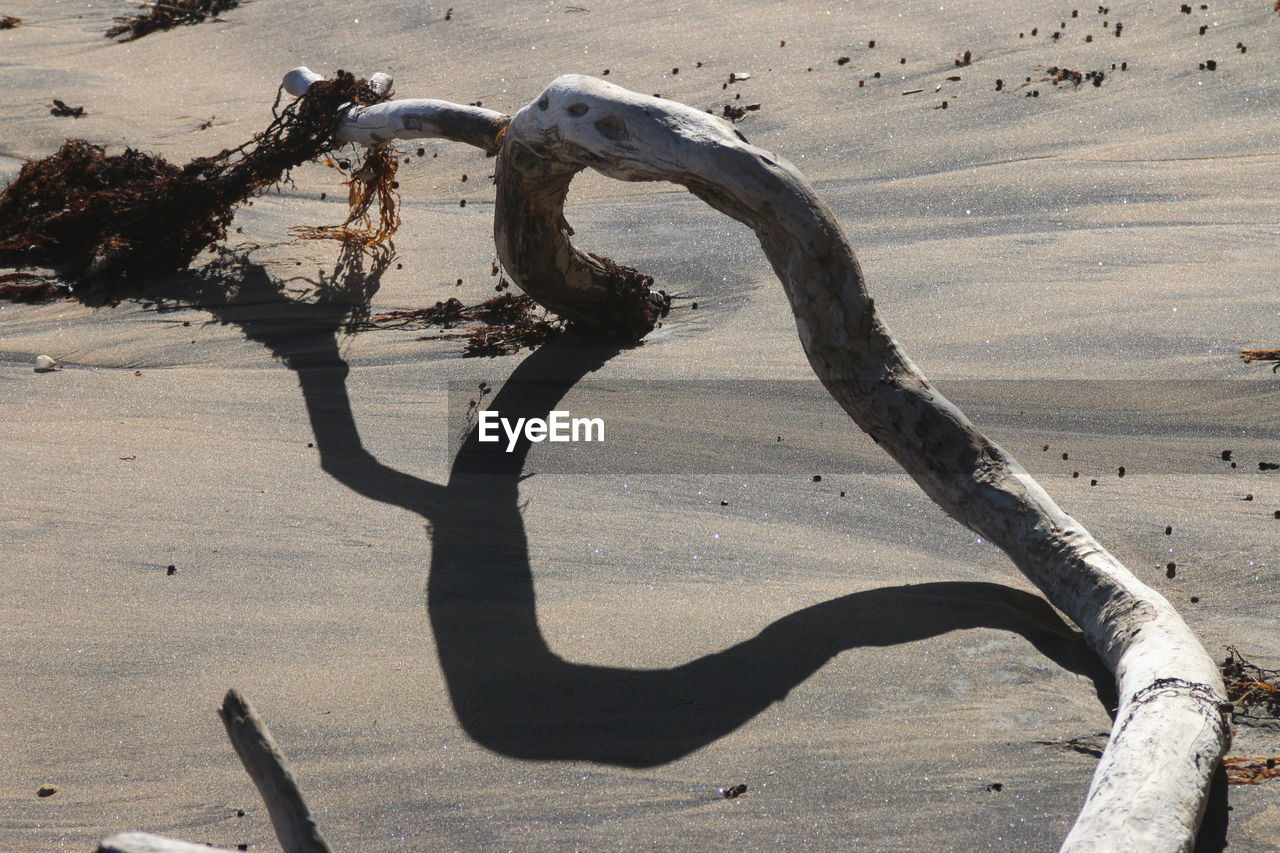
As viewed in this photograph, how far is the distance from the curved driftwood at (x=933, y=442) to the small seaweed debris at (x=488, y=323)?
113 centimetres

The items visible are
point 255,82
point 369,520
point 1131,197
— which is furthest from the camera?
point 255,82

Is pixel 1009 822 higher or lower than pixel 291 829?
lower

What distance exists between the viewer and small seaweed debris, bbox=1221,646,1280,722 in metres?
2.96

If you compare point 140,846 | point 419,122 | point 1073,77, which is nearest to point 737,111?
point 1073,77

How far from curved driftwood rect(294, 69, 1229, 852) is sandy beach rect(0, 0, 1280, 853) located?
0.18 m

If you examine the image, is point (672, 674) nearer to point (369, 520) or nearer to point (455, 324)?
point (369, 520)

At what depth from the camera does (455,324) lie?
569 centimetres

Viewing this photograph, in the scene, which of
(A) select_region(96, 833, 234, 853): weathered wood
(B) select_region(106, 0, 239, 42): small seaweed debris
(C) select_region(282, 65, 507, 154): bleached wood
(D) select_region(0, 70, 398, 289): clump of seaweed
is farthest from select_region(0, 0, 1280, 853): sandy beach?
(B) select_region(106, 0, 239, 42): small seaweed debris

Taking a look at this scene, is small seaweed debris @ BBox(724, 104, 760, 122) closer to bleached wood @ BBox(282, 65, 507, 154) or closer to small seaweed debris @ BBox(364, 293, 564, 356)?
bleached wood @ BBox(282, 65, 507, 154)

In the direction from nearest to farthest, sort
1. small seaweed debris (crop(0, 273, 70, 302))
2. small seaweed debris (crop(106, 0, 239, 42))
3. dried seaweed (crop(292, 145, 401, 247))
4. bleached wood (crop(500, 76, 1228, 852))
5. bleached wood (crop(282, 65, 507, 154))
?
bleached wood (crop(500, 76, 1228, 852)) < bleached wood (crop(282, 65, 507, 154)) < small seaweed debris (crop(0, 273, 70, 302)) < dried seaweed (crop(292, 145, 401, 247)) < small seaweed debris (crop(106, 0, 239, 42))

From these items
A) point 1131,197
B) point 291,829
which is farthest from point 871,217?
point 291,829

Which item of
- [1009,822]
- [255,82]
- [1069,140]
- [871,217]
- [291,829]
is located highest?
[255,82]

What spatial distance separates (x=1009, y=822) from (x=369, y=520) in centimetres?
237

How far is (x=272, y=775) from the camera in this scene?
69.1 inches
